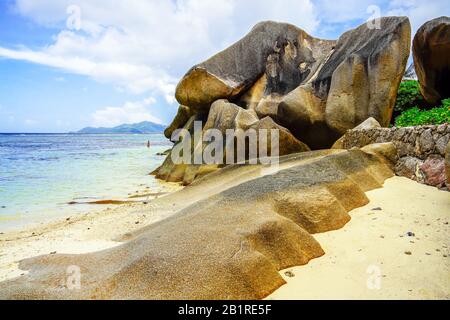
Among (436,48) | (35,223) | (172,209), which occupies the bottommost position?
(35,223)

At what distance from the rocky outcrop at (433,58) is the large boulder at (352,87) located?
0.85 metres

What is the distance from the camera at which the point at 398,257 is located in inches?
153

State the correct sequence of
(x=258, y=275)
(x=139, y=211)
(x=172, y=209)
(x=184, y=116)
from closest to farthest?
(x=258, y=275) → (x=172, y=209) → (x=139, y=211) → (x=184, y=116)

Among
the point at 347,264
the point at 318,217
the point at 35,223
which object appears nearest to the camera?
the point at 347,264

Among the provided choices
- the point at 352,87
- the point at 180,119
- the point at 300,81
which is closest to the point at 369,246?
the point at 352,87

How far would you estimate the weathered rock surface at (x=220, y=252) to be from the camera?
321 centimetres

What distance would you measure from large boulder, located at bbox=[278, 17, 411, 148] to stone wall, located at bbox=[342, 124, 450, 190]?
2888mm

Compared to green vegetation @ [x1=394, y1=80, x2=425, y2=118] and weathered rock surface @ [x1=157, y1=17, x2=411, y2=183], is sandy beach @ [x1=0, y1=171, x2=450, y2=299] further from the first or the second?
green vegetation @ [x1=394, y1=80, x2=425, y2=118]

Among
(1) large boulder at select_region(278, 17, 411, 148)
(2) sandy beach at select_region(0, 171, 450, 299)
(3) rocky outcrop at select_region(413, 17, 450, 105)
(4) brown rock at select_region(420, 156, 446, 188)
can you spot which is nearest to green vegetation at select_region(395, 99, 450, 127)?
(1) large boulder at select_region(278, 17, 411, 148)

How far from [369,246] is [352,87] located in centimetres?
761
